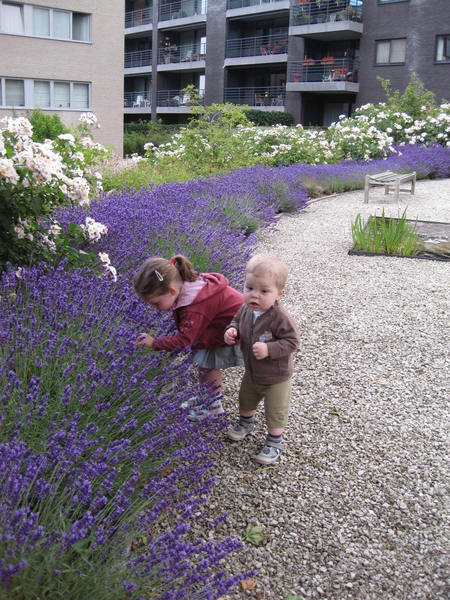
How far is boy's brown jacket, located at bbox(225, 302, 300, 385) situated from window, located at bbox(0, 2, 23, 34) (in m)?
22.9

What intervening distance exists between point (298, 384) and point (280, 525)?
1459 mm

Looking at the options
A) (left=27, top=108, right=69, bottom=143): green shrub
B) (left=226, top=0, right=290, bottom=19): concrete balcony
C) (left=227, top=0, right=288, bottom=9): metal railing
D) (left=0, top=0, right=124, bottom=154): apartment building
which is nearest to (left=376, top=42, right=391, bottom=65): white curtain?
(left=226, top=0, right=290, bottom=19): concrete balcony

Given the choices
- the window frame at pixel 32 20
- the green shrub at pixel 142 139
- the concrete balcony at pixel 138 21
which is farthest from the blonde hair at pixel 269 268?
the concrete balcony at pixel 138 21

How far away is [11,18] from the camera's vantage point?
22406 mm

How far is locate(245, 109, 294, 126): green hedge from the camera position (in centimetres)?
3108

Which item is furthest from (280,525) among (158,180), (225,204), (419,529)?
(158,180)

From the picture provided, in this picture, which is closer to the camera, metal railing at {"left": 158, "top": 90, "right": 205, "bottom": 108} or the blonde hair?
the blonde hair

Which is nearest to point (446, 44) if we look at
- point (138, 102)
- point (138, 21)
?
point (138, 102)

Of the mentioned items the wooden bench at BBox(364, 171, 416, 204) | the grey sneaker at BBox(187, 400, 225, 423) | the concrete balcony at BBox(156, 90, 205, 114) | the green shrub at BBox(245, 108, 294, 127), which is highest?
the concrete balcony at BBox(156, 90, 205, 114)

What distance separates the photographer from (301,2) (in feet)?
102

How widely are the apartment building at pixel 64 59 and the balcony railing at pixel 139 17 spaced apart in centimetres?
1661

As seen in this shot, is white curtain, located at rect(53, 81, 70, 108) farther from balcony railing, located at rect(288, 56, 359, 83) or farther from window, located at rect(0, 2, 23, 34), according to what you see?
balcony railing, located at rect(288, 56, 359, 83)

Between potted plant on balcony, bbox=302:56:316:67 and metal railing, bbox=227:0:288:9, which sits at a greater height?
metal railing, bbox=227:0:288:9

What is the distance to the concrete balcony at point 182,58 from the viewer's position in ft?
122
